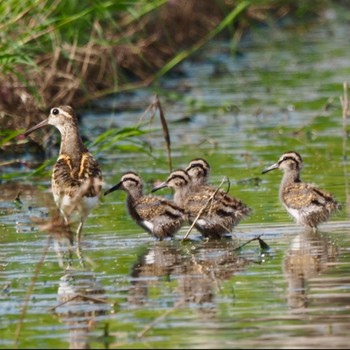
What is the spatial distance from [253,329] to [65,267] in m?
2.66

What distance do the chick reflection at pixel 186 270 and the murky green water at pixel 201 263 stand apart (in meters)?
0.01

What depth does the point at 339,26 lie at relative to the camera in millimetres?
32062

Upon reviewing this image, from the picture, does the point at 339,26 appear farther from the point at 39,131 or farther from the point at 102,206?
the point at 102,206

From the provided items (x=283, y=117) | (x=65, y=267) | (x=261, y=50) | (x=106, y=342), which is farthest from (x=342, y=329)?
→ (x=261, y=50)

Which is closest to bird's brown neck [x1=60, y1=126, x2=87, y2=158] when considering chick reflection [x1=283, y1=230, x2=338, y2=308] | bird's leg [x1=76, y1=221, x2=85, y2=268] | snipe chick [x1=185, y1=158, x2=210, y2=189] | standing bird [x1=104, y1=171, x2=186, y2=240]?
standing bird [x1=104, y1=171, x2=186, y2=240]

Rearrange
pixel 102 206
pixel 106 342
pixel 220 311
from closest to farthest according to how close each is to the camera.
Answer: pixel 106 342, pixel 220 311, pixel 102 206

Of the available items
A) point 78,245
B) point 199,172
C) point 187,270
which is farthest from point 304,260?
point 199,172

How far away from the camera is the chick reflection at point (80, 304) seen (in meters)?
8.02

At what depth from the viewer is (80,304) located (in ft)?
29.0

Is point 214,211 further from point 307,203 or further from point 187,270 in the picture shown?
point 187,270

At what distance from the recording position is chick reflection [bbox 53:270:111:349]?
802cm

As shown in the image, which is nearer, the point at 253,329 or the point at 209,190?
the point at 253,329

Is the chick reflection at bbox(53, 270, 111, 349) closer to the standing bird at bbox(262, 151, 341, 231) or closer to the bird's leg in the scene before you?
the bird's leg

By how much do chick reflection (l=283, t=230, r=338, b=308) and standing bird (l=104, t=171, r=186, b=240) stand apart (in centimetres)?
100
